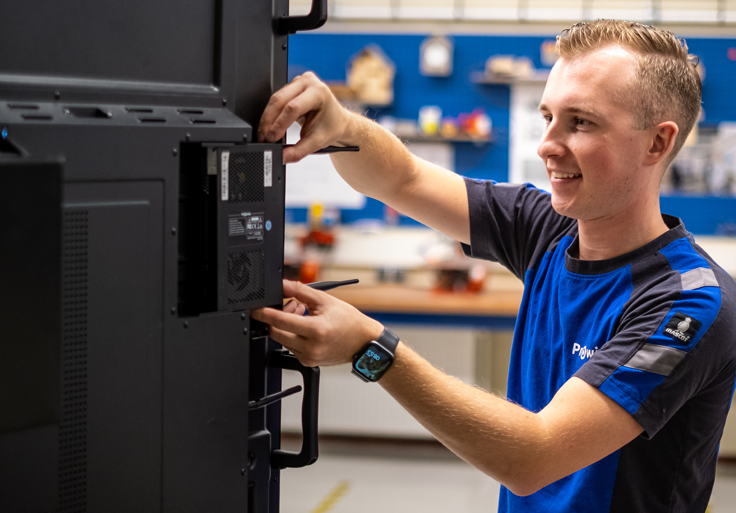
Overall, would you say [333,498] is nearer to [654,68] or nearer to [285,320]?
[285,320]

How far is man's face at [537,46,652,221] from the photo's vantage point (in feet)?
4.07

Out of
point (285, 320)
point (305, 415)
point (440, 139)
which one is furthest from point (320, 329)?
point (440, 139)

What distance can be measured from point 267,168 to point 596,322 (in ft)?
2.20

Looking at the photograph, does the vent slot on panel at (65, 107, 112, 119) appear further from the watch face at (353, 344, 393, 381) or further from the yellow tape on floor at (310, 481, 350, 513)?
the yellow tape on floor at (310, 481, 350, 513)

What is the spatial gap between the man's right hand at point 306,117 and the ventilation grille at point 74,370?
355 mm

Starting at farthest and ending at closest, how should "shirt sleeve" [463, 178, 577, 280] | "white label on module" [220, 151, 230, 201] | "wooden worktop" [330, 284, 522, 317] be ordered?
"wooden worktop" [330, 284, 522, 317]
"shirt sleeve" [463, 178, 577, 280]
"white label on module" [220, 151, 230, 201]

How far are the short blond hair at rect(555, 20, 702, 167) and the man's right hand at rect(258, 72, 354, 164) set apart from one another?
0.47 metres

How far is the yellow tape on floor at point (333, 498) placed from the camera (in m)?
3.32

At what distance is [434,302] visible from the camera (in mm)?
3787

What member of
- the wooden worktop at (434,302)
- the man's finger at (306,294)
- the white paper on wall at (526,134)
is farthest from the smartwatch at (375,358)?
the white paper on wall at (526,134)

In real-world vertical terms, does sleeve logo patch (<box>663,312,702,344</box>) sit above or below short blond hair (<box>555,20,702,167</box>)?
below

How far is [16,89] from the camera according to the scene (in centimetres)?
85

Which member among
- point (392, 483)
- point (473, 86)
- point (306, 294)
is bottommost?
point (392, 483)

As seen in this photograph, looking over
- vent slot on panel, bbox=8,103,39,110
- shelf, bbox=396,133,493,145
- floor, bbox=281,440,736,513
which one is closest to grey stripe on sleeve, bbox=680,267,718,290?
vent slot on panel, bbox=8,103,39,110
